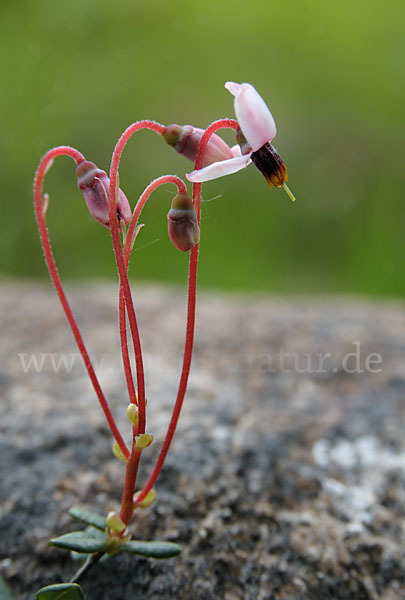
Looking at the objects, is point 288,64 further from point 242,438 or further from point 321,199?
point 242,438

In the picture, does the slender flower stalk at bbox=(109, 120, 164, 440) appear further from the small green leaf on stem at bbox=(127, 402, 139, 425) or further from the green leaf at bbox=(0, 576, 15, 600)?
the green leaf at bbox=(0, 576, 15, 600)

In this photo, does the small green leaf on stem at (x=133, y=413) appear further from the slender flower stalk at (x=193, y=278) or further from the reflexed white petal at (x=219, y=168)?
the reflexed white petal at (x=219, y=168)

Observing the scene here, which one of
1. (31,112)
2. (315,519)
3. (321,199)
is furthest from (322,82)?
(315,519)

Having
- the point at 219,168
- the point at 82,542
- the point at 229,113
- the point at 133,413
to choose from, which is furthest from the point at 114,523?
the point at 229,113

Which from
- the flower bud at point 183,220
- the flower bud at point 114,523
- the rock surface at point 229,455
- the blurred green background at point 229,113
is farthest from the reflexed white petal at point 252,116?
the blurred green background at point 229,113

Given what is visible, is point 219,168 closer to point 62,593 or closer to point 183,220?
point 183,220
